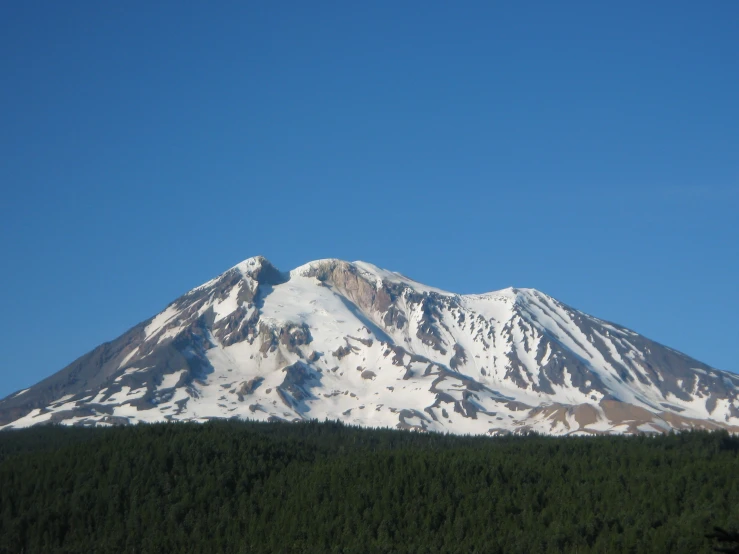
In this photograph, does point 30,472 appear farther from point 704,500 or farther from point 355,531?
point 704,500

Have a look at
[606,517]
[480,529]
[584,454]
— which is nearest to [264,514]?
[480,529]

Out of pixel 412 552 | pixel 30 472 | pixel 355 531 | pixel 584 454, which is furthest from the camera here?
pixel 584 454

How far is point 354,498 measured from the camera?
140625 mm

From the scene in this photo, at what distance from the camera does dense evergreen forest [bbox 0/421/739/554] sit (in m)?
125

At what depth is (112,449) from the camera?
16012 centimetres

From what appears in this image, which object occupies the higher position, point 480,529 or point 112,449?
point 112,449

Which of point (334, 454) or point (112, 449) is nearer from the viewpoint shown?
point (112, 449)

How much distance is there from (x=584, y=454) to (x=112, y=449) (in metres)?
73.0

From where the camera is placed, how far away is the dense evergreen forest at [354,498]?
411 feet

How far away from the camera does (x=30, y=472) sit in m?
152

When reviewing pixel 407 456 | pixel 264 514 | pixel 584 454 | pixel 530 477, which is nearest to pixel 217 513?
pixel 264 514

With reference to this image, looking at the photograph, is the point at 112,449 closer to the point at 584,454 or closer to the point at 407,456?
the point at 407,456

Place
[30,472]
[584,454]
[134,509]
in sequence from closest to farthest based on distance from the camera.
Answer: [134,509] → [30,472] → [584,454]

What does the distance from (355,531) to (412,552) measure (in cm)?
1121
